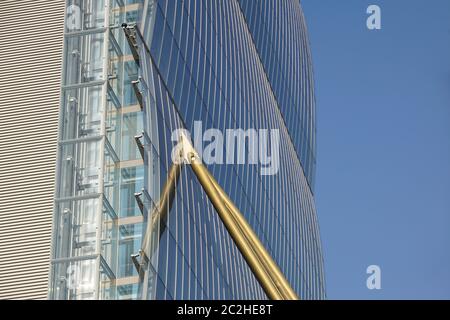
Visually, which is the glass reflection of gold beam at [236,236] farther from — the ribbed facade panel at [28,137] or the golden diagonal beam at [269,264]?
the ribbed facade panel at [28,137]

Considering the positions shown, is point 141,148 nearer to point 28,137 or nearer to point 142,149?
point 142,149

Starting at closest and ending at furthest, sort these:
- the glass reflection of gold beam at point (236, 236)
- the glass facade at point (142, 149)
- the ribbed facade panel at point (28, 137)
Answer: the glass facade at point (142, 149)
the glass reflection of gold beam at point (236, 236)
the ribbed facade panel at point (28, 137)

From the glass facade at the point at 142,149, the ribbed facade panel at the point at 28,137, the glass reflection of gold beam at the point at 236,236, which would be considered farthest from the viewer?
the ribbed facade panel at the point at 28,137

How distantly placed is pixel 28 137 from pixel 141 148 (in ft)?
17.4

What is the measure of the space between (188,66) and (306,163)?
54432 millimetres

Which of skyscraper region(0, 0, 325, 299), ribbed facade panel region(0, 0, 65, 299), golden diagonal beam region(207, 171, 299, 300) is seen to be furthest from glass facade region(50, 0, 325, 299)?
ribbed facade panel region(0, 0, 65, 299)

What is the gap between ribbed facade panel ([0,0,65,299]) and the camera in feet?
110

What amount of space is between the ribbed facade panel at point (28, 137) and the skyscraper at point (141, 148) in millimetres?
2102

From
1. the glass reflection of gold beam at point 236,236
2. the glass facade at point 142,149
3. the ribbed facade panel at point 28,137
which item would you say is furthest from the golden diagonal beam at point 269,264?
the ribbed facade panel at point 28,137

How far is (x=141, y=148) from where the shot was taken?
1294 inches

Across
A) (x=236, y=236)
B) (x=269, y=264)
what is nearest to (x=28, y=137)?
(x=236, y=236)

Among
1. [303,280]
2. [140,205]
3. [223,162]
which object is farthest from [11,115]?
[303,280]

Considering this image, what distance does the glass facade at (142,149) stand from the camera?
99.3 feet
